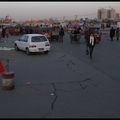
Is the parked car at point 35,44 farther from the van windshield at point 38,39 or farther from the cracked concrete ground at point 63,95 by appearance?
the cracked concrete ground at point 63,95

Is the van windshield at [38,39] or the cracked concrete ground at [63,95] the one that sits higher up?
the cracked concrete ground at [63,95]

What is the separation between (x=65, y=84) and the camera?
13.6 m

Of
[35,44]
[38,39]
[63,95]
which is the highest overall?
[63,95]

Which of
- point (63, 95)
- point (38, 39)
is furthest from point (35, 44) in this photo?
point (63, 95)

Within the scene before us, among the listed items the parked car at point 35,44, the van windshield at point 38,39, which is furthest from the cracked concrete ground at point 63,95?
the van windshield at point 38,39

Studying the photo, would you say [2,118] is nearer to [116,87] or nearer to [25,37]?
[116,87]

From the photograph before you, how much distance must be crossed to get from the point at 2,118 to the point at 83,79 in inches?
267

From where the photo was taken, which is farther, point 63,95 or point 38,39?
point 38,39

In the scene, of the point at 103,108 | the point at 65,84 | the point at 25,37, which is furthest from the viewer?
the point at 25,37

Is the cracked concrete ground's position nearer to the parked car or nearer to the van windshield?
the parked car

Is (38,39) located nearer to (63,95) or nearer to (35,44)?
(35,44)

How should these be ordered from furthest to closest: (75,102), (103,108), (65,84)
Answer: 1. (65,84)
2. (75,102)
3. (103,108)

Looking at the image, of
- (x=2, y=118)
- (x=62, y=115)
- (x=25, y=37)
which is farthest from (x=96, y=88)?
(x=25, y=37)

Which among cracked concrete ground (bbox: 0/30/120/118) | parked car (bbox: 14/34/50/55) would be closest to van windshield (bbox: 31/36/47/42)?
parked car (bbox: 14/34/50/55)
